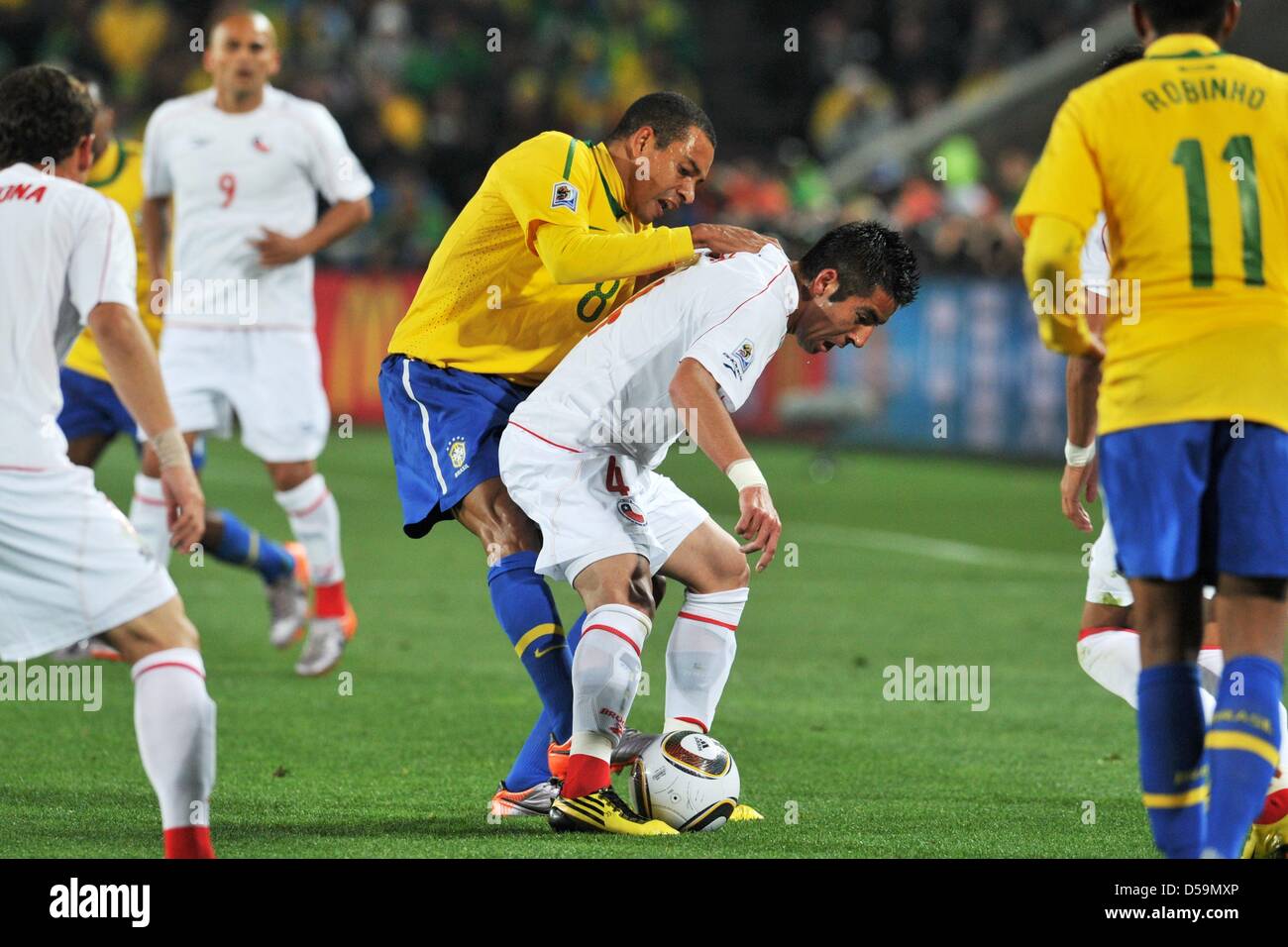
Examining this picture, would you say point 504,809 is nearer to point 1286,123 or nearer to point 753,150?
point 1286,123

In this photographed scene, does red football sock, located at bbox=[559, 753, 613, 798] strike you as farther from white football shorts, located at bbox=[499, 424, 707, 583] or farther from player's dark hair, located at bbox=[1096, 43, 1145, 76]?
player's dark hair, located at bbox=[1096, 43, 1145, 76]

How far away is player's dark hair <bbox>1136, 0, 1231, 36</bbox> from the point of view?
15.3 feet

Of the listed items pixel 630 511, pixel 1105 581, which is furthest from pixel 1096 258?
pixel 630 511

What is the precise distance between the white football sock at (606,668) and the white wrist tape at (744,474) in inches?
22.0

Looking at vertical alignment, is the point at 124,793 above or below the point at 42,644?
below

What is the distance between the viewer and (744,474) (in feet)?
18.2

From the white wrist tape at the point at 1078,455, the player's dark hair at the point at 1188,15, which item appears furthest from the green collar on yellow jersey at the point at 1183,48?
the white wrist tape at the point at 1078,455

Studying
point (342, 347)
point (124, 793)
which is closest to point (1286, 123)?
point (124, 793)

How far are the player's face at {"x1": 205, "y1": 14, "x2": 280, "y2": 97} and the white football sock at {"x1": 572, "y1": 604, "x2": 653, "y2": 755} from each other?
15.0 ft

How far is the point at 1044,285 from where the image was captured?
4625mm

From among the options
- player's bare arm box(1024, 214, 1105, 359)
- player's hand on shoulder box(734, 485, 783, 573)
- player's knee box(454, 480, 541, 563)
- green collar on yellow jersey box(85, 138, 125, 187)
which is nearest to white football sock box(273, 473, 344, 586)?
green collar on yellow jersey box(85, 138, 125, 187)

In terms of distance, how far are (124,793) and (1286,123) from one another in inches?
158

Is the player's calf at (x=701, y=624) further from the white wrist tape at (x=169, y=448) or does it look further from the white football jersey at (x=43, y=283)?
the white football jersey at (x=43, y=283)

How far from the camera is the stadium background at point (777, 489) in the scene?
636 cm
